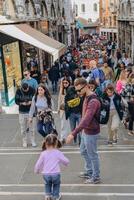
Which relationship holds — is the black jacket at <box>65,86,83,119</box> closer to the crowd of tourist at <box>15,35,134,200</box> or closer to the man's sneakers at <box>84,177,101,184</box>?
the crowd of tourist at <box>15,35,134,200</box>

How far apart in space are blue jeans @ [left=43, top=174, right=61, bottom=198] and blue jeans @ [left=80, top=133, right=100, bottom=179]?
0.98 m

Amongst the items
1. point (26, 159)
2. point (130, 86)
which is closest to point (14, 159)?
point (26, 159)

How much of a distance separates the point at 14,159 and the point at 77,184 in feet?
6.78

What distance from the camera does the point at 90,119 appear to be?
25.3 ft

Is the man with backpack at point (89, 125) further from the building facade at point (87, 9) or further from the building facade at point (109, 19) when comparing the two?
the building facade at point (87, 9)

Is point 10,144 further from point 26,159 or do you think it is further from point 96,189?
point 96,189

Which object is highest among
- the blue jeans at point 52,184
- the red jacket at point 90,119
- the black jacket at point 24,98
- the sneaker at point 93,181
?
the red jacket at point 90,119

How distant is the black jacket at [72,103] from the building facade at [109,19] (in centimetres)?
5216

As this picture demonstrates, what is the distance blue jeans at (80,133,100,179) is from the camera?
7.93 metres

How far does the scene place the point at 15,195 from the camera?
802 centimetres

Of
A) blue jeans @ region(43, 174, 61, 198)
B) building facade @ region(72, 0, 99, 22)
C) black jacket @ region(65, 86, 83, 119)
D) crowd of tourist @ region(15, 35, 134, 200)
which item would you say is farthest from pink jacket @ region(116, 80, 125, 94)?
building facade @ region(72, 0, 99, 22)

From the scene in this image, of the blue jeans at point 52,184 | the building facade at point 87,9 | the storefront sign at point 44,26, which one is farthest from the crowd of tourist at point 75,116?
the building facade at point 87,9

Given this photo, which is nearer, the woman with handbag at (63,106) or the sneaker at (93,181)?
the sneaker at (93,181)

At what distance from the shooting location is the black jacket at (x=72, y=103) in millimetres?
10341
